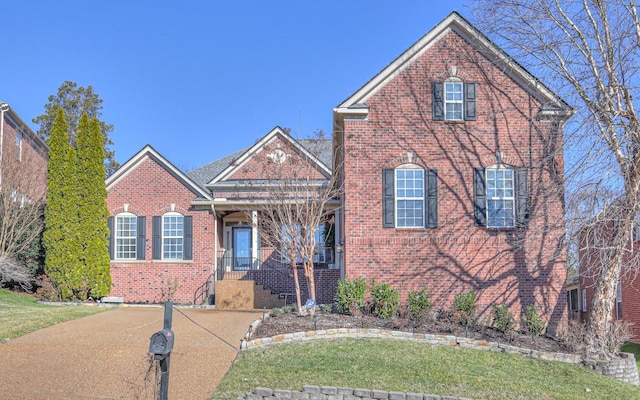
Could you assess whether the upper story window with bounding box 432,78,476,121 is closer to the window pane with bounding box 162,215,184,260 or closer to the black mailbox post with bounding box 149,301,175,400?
the window pane with bounding box 162,215,184,260

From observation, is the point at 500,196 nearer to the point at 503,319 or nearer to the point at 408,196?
the point at 408,196

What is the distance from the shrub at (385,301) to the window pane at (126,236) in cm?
998

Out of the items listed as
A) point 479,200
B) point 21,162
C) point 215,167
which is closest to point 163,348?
point 479,200

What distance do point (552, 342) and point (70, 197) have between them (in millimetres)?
14873

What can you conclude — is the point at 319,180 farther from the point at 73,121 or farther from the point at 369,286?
the point at 73,121

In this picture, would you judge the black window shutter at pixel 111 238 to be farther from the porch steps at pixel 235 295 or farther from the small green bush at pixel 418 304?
the small green bush at pixel 418 304

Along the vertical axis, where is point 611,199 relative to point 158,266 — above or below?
above

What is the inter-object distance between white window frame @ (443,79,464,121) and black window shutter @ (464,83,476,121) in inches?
4.1

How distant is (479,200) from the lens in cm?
1570

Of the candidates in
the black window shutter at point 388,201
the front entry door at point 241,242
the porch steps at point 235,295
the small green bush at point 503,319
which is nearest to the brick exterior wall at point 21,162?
the front entry door at point 241,242

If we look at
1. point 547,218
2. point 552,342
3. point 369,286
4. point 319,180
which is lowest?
point 552,342

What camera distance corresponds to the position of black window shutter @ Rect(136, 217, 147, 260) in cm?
2100

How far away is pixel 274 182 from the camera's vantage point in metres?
17.2

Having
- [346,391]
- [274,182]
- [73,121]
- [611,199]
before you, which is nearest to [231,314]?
[274,182]
